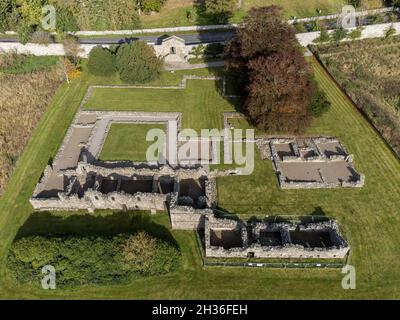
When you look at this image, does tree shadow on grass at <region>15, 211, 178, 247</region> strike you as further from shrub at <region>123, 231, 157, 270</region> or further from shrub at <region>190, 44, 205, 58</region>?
shrub at <region>190, 44, 205, 58</region>

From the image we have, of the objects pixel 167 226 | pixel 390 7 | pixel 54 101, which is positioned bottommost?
pixel 167 226

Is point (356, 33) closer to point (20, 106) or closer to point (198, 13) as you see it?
point (198, 13)

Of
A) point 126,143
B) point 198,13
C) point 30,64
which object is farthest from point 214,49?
point 30,64

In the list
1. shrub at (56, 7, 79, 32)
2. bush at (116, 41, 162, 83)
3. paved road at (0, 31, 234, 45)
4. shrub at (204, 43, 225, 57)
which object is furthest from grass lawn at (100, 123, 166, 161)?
shrub at (56, 7, 79, 32)

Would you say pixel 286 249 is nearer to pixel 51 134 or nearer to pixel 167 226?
pixel 167 226

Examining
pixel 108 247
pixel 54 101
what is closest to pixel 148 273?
pixel 108 247

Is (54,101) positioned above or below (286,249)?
above
